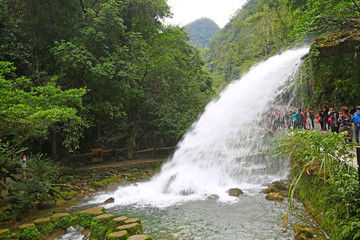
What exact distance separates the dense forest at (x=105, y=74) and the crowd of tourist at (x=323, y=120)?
1662 millimetres

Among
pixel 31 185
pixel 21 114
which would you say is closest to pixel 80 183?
pixel 31 185

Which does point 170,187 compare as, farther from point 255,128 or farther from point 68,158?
point 68,158

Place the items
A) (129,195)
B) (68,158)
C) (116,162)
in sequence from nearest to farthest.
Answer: (129,195)
(68,158)
(116,162)

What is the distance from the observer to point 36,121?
810 centimetres

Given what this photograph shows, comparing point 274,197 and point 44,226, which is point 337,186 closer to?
point 274,197

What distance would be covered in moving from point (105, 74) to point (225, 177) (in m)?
8.73

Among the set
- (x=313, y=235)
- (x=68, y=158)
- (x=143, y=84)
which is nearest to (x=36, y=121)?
(x=313, y=235)

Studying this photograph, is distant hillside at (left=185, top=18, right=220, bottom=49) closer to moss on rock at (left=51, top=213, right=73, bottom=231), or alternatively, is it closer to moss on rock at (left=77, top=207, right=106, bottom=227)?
moss on rock at (left=77, top=207, right=106, bottom=227)

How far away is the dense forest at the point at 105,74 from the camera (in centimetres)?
1021

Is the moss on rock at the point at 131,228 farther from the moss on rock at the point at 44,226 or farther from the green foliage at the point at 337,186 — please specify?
the green foliage at the point at 337,186

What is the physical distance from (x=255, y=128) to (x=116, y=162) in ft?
34.8

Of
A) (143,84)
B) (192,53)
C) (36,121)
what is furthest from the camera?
(192,53)

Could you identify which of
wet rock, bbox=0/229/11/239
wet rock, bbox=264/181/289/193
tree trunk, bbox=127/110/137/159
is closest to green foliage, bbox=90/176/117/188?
→ tree trunk, bbox=127/110/137/159

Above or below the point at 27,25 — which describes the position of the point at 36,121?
below
